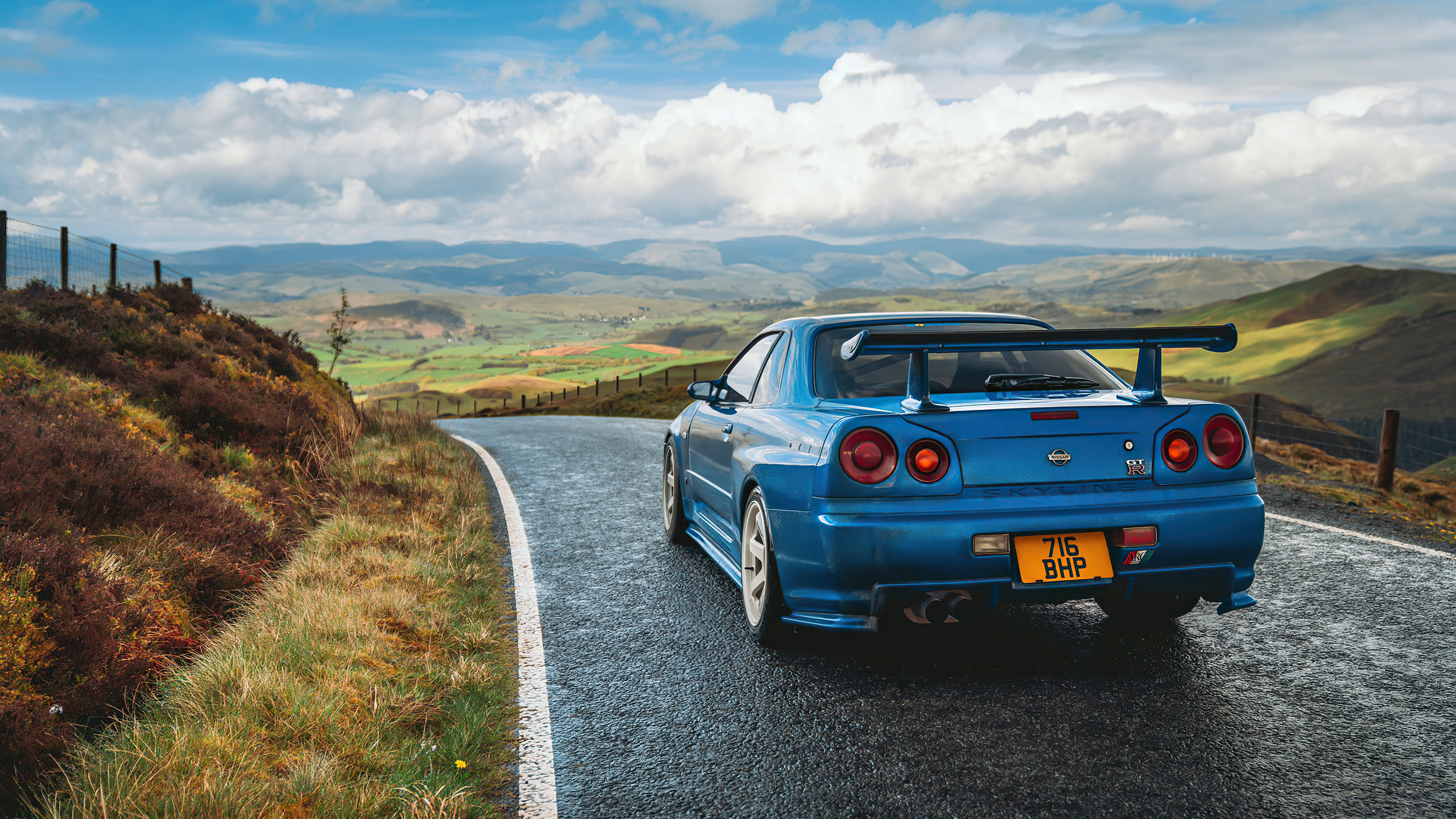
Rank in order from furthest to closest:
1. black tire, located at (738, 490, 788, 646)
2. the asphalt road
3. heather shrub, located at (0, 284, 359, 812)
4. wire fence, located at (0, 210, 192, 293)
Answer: wire fence, located at (0, 210, 192, 293)
black tire, located at (738, 490, 788, 646)
heather shrub, located at (0, 284, 359, 812)
the asphalt road

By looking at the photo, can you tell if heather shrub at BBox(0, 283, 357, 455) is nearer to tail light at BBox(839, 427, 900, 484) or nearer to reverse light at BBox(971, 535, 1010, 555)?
tail light at BBox(839, 427, 900, 484)

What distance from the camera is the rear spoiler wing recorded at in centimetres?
364

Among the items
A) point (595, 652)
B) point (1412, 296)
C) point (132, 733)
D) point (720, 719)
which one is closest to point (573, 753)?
point (720, 719)

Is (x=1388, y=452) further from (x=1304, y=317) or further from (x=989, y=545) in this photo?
(x=1304, y=317)

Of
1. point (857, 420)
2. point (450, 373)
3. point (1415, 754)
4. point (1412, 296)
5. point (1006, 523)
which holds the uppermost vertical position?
point (1412, 296)

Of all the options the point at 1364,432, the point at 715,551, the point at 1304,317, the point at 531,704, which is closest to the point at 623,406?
the point at 715,551

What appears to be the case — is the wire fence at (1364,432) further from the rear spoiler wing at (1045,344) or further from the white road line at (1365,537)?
the rear spoiler wing at (1045,344)

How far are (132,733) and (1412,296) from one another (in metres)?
189

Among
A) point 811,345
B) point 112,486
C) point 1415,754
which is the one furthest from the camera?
point 112,486

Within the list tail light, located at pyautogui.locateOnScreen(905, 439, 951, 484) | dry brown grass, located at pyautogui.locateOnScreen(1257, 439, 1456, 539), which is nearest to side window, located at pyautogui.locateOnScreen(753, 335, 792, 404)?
tail light, located at pyautogui.locateOnScreen(905, 439, 951, 484)

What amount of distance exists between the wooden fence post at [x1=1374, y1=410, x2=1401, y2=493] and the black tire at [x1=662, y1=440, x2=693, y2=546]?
8.21 meters

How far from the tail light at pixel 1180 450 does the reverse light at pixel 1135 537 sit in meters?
0.32

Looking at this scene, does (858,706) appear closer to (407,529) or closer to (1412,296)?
(407,529)

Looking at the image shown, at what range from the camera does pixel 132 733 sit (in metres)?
3.14
